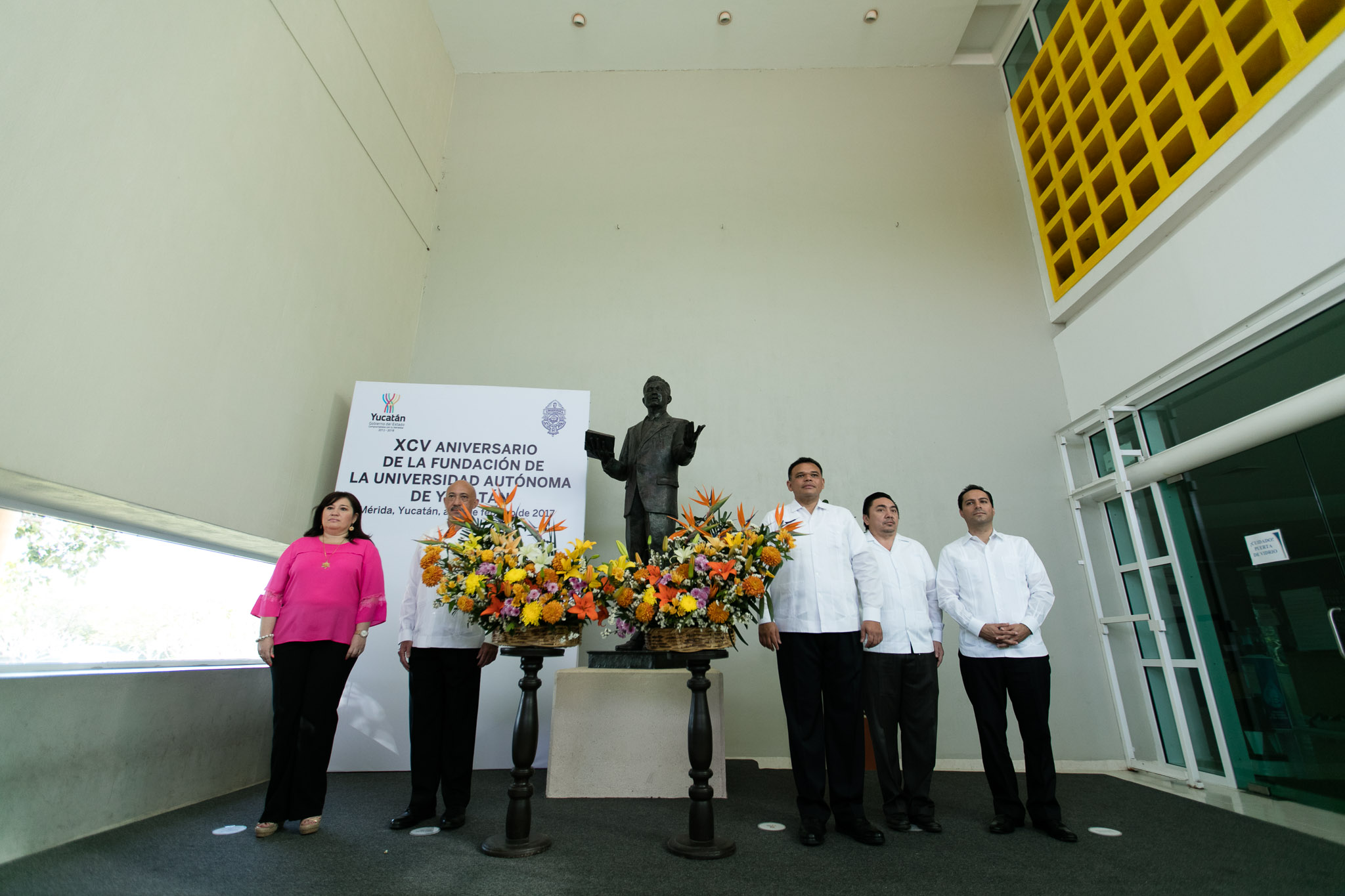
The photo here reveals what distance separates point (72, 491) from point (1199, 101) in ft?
20.1

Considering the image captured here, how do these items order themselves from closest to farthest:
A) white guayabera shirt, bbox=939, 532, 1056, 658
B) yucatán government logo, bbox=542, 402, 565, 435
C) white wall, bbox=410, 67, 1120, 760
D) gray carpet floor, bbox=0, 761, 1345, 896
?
gray carpet floor, bbox=0, 761, 1345, 896
white guayabera shirt, bbox=939, 532, 1056, 658
yucatán government logo, bbox=542, 402, 565, 435
white wall, bbox=410, 67, 1120, 760

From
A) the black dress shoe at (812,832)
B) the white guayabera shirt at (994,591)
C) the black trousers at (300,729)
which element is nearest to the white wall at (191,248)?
the black trousers at (300,729)

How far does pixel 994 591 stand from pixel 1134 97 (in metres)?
3.92

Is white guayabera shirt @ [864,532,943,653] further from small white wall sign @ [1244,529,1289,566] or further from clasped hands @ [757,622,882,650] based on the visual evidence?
small white wall sign @ [1244,529,1289,566]

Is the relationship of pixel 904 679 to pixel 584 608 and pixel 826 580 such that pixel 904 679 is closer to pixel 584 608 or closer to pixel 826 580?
pixel 826 580

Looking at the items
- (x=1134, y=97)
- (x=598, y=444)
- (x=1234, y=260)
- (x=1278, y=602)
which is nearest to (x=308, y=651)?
(x=598, y=444)

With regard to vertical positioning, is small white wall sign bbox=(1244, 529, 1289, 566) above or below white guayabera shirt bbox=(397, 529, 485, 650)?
above

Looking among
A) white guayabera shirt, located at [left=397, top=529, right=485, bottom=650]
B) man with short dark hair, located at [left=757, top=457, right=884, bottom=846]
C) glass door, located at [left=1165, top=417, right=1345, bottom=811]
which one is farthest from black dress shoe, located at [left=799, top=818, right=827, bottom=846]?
glass door, located at [left=1165, top=417, right=1345, bottom=811]

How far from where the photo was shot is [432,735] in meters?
2.59

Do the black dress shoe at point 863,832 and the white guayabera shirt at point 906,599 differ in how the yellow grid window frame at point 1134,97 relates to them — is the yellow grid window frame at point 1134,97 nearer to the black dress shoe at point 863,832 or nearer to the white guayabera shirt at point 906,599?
the white guayabera shirt at point 906,599

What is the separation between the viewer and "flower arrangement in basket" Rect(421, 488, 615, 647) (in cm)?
230

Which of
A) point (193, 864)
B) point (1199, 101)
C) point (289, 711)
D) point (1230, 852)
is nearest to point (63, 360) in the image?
point (289, 711)

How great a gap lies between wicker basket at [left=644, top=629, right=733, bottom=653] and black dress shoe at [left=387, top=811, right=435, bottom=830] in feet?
3.90

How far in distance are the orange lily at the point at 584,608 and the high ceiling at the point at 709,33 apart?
19.0 feet
